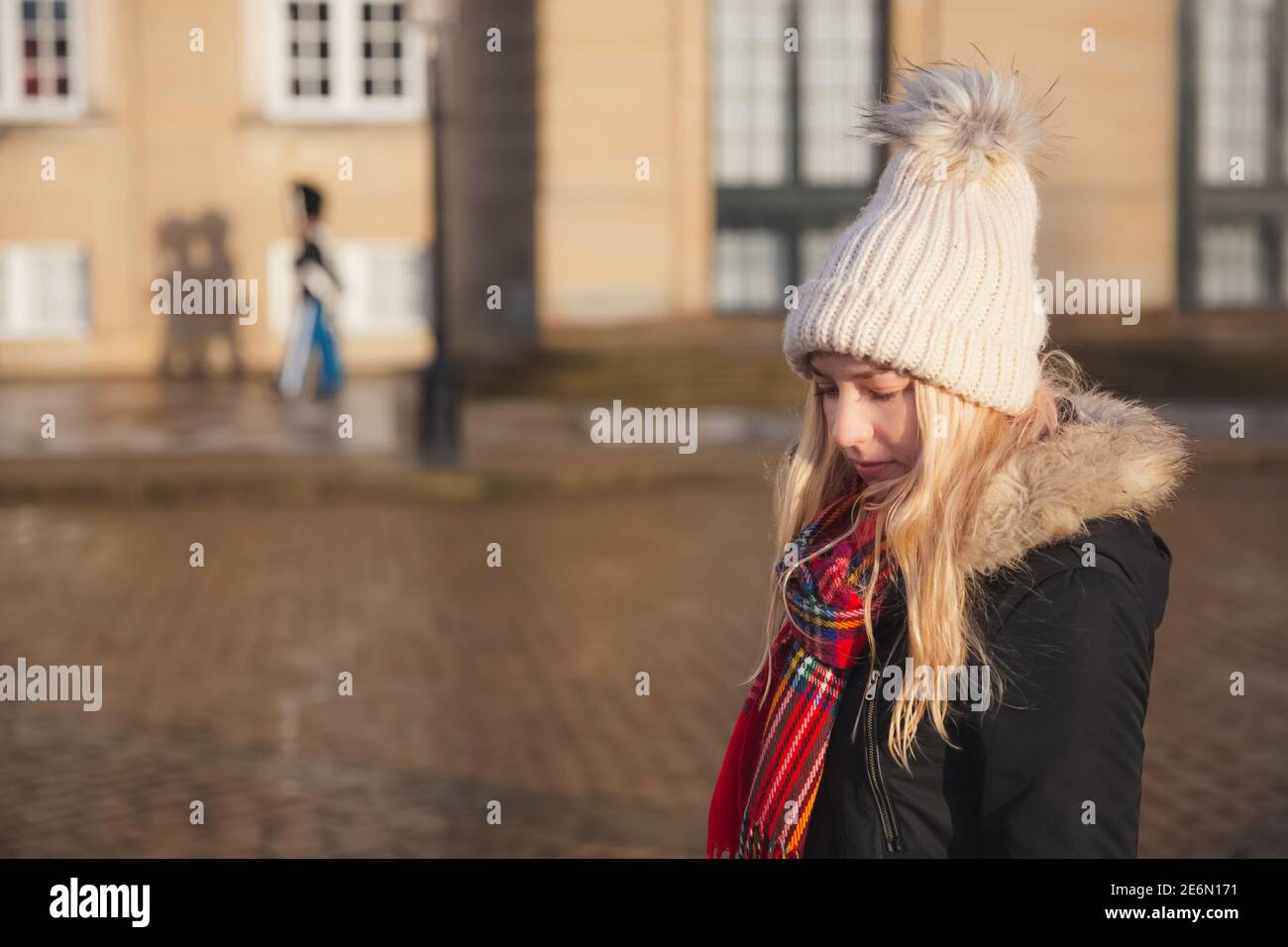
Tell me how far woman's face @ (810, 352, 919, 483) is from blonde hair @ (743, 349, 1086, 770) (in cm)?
3

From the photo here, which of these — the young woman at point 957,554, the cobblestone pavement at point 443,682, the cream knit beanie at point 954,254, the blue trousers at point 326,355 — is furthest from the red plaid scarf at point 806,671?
the blue trousers at point 326,355

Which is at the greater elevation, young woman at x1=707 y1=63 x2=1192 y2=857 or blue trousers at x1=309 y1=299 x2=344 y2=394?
young woman at x1=707 y1=63 x2=1192 y2=857

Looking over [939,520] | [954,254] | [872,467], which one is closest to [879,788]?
[939,520]

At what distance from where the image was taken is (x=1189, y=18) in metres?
20.4

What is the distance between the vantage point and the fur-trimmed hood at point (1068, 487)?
224 centimetres

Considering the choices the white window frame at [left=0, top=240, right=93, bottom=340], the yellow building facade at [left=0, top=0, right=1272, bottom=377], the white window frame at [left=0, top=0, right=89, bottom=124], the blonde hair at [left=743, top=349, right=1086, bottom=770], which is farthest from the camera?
the white window frame at [left=0, top=0, right=89, bottom=124]

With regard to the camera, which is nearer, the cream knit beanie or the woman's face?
the cream knit beanie

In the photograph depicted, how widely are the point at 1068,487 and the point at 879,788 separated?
1.48ft

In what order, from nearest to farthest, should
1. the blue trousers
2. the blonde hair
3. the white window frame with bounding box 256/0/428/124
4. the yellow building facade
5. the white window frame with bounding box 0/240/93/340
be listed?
the blonde hair
the blue trousers
the yellow building facade
the white window frame with bounding box 0/240/93/340
the white window frame with bounding box 256/0/428/124

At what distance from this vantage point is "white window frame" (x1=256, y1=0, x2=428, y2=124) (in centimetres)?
2219

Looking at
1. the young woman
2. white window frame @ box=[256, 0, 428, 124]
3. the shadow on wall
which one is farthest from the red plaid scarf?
white window frame @ box=[256, 0, 428, 124]

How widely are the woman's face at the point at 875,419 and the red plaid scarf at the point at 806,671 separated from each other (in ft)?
0.27

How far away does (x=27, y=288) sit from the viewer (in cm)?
2166

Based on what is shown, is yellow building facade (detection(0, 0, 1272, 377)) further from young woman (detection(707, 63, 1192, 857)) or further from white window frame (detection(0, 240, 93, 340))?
young woman (detection(707, 63, 1192, 857))
